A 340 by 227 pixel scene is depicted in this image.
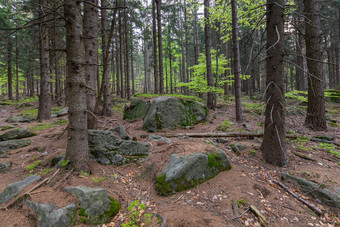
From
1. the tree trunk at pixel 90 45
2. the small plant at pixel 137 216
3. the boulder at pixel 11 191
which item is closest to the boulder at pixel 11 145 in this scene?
the tree trunk at pixel 90 45

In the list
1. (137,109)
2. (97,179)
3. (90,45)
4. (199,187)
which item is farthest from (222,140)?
(90,45)

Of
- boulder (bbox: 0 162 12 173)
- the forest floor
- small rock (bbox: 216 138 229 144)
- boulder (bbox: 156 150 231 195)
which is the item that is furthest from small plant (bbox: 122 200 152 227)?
small rock (bbox: 216 138 229 144)

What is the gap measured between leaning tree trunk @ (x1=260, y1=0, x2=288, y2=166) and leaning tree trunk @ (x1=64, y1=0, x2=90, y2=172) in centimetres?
443

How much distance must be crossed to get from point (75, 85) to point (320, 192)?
551 centimetres

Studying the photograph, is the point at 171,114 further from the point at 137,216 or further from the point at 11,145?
the point at 11,145

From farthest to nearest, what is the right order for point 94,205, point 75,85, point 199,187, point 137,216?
point 199,187 → point 75,85 → point 137,216 → point 94,205

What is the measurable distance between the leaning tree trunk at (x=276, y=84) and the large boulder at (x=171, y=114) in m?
4.06

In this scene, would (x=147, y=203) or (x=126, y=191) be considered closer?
(x=147, y=203)

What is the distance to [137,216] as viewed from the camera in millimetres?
2723

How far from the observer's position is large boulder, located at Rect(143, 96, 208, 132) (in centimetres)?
723

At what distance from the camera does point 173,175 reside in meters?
3.37

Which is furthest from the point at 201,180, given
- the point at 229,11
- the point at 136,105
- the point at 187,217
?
the point at 229,11

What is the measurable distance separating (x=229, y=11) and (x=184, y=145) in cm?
948

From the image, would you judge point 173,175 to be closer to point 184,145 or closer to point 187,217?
point 187,217
